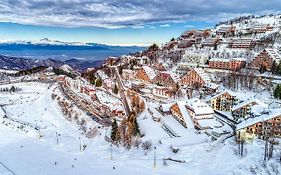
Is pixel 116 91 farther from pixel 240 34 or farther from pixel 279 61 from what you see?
pixel 240 34

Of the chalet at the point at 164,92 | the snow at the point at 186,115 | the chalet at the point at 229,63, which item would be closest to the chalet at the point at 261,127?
the snow at the point at 186,115

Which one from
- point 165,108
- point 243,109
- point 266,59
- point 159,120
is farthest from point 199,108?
point 266,59

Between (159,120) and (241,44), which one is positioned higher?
(241,44)

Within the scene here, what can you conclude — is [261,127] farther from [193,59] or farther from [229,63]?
[193,59]

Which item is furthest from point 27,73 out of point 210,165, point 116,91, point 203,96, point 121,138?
point 210,165

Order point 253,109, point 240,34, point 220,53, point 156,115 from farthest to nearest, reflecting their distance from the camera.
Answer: point 240,34
point 220,53
point 156,115
point 253,109

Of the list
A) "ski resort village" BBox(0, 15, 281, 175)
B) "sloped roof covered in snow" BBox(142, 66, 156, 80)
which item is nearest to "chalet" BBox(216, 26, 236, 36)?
"ski resort village" BBox(0, 15, 281, 175)

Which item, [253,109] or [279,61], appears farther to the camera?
[279,61]
